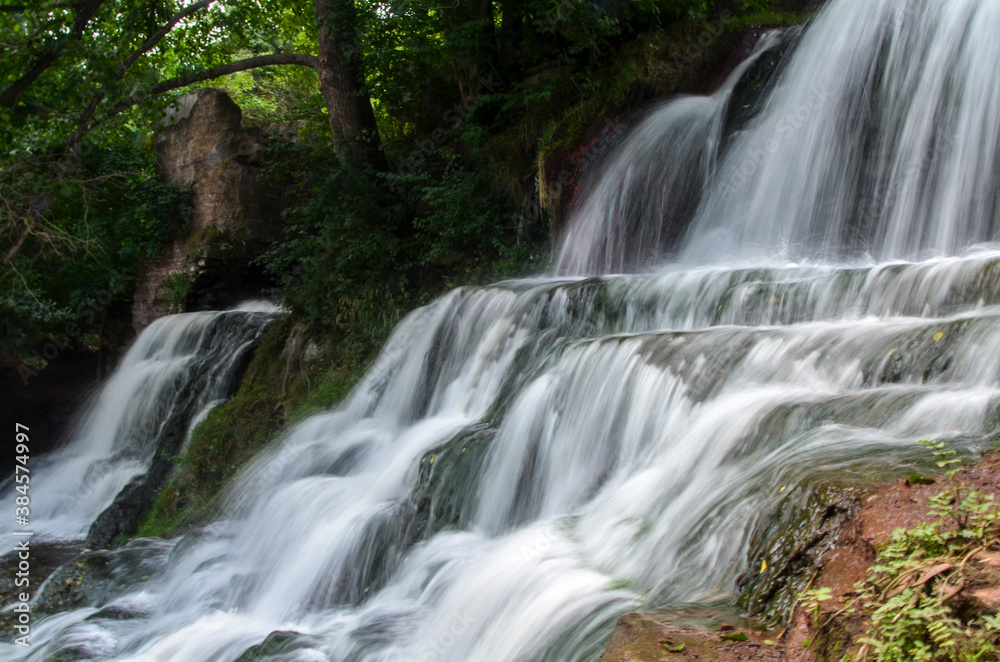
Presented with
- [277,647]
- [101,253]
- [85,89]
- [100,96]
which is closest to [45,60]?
[85,89]

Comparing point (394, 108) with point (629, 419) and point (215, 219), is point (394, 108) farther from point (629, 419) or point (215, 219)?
point (629, 419)

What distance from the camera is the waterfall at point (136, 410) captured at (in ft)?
35.5

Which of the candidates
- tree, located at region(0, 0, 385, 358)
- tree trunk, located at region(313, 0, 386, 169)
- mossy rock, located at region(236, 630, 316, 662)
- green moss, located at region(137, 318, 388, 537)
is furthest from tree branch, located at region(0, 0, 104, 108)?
mossy rock, located at region(236, 630, 316, 662)

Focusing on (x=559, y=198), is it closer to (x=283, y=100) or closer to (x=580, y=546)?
(x=580, y=546)

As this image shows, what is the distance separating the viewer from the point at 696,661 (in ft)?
7.88

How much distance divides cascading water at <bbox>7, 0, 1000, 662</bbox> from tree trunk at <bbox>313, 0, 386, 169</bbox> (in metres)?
3.67

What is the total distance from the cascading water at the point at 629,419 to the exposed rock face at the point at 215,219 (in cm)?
700

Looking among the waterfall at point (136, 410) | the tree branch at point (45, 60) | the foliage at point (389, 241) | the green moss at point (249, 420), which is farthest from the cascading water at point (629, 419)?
the tree branch at point (45, 60)

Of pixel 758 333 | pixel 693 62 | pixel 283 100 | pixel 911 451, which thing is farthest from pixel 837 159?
pixel 283 100

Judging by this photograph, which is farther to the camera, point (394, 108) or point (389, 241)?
point (394, 108)

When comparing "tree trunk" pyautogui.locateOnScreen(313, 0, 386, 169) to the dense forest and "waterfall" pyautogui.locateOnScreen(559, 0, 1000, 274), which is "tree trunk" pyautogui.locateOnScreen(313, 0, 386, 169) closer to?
the dense forest

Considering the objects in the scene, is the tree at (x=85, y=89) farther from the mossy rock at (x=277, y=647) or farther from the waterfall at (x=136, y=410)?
the mossy rock at (x=277, y=647)

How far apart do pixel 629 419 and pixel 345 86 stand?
8147mm

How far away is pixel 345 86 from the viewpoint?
11.5m
